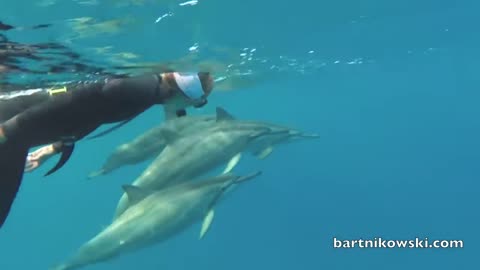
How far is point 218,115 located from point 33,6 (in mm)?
4186

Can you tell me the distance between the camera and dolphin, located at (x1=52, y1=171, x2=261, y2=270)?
30.0ft

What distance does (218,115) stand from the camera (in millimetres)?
11094

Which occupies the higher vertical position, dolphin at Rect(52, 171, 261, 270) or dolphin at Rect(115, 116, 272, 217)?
dolphin at Rect(115, 116, 272, 217)

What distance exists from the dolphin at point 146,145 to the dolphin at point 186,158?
0.45m

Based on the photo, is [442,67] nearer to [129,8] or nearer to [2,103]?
[129,8]

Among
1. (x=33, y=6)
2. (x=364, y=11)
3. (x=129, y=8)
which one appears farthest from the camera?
(x=364, y=11)

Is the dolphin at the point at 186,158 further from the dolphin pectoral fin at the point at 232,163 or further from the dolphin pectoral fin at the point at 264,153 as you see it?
the dolphin pectoral fin at the point at 264,153

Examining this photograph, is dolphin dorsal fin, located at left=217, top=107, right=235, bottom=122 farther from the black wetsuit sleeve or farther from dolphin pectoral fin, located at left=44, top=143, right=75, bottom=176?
dolphin pectoral fin, located at left=44, top=143, right=75, bottom=176

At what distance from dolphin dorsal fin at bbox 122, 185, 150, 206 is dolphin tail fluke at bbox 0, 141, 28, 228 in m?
4.34

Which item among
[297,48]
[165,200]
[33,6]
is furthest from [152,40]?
[297,48]

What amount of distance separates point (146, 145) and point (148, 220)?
201 cm

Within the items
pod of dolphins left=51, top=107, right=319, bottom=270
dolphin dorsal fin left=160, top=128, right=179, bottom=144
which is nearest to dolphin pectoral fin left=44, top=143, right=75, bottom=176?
pod of dolphins left=51, top=107, right=319, bottom=270

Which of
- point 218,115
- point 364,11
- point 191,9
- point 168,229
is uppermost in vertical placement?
point 191,9

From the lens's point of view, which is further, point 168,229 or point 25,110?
point 168,229
